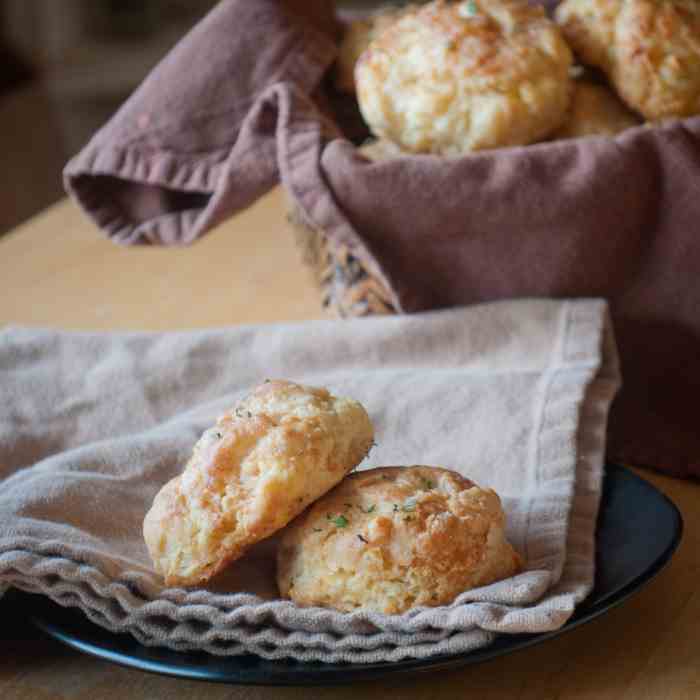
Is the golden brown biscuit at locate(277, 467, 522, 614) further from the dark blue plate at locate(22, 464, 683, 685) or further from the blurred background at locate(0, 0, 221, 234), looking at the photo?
the blurred background at locate(0, 0, 221, 234)

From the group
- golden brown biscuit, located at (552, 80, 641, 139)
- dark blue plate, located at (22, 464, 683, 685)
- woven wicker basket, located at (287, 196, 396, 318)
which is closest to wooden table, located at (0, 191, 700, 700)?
dark blue plate, located at (22, 464, 683, 685)

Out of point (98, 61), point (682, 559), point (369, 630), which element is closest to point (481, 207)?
point (682, 559)

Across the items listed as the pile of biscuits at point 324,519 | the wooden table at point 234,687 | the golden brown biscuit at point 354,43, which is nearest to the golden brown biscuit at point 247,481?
the pile of biscuits at point 324,519

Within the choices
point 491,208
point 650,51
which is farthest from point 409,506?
point 650,51

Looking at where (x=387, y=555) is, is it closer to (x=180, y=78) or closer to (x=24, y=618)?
(x=24, y=618)

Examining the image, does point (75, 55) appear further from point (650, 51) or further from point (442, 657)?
point (442, 657)
